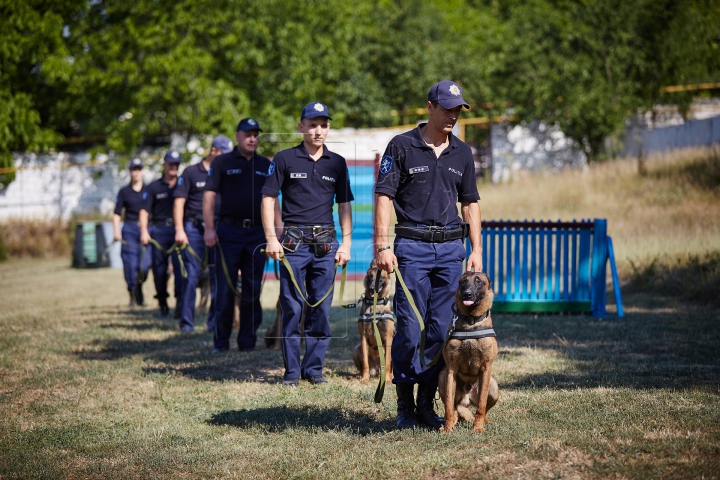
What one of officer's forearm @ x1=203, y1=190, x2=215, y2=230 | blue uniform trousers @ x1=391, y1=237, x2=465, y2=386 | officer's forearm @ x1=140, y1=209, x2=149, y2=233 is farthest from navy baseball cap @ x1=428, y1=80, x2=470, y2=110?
officer's forearm @ x1=140, y1=209, x2=149, y2=233

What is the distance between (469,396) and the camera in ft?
17.3

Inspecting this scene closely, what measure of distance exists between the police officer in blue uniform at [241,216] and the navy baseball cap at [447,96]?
3.54 meters

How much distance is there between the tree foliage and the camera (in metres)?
25.8

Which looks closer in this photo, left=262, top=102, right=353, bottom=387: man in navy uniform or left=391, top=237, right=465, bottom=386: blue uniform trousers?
left=391, top=237, right=465, bottom=386: blue uniform trousers

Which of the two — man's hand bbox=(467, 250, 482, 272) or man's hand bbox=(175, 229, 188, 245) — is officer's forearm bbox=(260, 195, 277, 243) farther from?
man's hand bbox=(175, 229, 188, 245)

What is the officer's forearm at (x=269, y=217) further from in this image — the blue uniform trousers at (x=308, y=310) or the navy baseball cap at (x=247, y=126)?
the navy baseball cap at (x=247, y=126)

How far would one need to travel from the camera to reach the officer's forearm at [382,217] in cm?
512

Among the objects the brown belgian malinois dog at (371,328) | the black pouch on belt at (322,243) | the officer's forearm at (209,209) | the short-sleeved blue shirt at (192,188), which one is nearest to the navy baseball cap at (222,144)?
the short-sleeved blue shirt at (192,188)

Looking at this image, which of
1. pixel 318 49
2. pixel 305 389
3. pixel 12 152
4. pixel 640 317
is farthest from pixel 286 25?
pixel 305 389

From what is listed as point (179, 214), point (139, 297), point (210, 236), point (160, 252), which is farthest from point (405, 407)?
point (139, 297)

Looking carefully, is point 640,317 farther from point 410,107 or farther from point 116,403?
point 410,107

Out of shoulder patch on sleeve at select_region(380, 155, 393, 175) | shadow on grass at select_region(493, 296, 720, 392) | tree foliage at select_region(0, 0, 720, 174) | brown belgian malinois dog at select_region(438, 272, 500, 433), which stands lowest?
shadow on grass at select_region(493, 296, 720, 392)

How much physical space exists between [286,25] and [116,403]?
23.1m

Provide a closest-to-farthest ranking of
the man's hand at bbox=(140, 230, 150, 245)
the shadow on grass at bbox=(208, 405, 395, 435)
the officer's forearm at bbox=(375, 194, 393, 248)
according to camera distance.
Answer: the officer's forearm at bbox=(375, 194, 393, 248) < the shadow on grass at bbox=(208, 405, 395, 435) < the man's hand at bbox=(140, 230, 150, 245)
